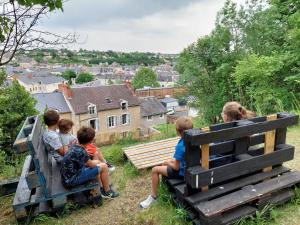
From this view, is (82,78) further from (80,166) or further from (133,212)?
(133,212)

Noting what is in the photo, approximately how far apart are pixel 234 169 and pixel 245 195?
1.01ft

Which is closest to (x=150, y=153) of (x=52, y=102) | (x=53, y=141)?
(x=53, y=141)

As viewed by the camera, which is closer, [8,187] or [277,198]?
[277,198]

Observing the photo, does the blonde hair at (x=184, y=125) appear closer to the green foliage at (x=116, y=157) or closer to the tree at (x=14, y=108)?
the green foliage at (x=116, y=157)

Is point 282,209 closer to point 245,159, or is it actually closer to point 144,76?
point 245,159

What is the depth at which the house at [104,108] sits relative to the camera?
3030 centimetres

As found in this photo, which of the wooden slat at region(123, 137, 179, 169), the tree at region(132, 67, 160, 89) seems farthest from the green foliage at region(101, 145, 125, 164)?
the tree at region(132, 67, 160, 89)

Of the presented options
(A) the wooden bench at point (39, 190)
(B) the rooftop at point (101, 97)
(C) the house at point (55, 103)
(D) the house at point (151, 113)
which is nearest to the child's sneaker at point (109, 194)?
(A) the wooden bench at point (39, 190)

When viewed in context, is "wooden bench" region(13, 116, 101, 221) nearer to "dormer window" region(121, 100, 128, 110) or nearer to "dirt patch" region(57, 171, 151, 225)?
"dirt patch" region(57, 171, 151, 225)

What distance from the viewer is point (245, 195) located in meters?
3.05

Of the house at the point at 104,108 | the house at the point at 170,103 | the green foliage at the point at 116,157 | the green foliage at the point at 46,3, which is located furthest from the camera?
the house at the point at 170,103

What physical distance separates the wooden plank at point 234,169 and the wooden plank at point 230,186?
0.11 m

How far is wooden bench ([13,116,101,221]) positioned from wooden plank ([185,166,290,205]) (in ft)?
4.92

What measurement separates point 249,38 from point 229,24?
247 centimetres
